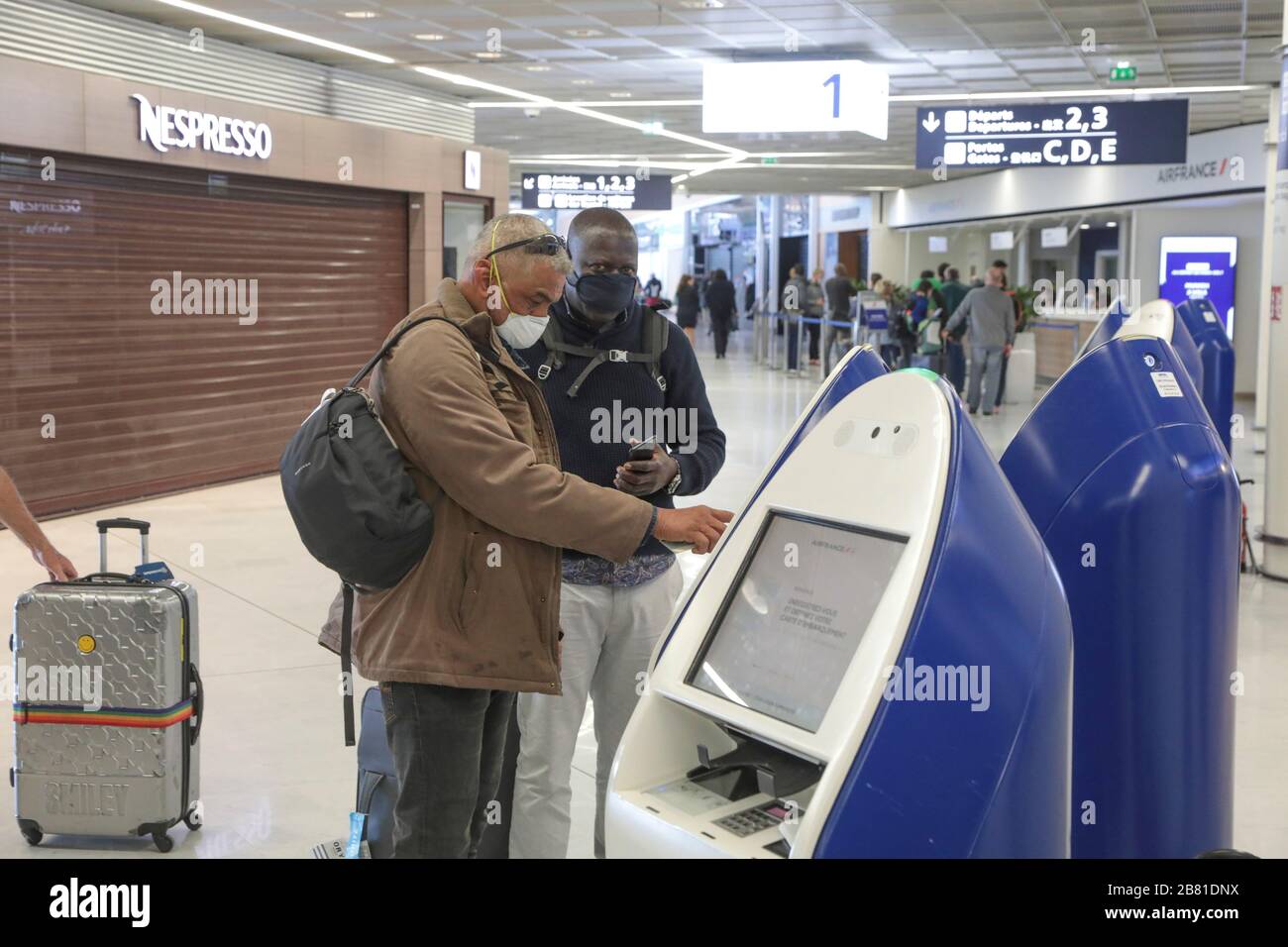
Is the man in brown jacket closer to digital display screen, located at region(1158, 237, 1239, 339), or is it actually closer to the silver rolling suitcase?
the silver rolling suitcase

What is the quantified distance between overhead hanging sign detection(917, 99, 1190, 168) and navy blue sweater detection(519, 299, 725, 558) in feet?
32.1

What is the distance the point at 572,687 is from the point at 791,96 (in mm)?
8629

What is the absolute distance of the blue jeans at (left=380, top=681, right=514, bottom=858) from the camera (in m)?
2.44

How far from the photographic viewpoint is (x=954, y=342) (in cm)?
1689

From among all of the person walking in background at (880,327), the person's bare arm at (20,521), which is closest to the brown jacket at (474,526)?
the person's bare arm at (20,521)

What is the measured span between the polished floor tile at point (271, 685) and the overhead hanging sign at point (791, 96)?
282cm

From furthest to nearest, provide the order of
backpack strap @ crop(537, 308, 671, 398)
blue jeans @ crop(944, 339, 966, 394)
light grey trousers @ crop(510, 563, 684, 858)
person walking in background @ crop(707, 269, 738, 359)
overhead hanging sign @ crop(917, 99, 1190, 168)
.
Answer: person walking in background @ crop(707, 269, 738, 359) < blue jeans @ crop(944, 339, 966, 394) < overhead hanging sign @ crop(917, 99, 1190, 168) < backpack strap @ crop(537, 308, 671, 398) < light grey trousers @ crop(510, 563, 684, 858)

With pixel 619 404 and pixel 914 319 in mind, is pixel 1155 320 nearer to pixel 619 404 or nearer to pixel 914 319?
pixel 619 404

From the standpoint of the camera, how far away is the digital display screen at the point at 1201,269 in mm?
Answer: 18344

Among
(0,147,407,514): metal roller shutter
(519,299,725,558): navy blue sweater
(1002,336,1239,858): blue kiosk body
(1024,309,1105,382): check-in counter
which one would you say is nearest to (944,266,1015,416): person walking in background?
(1024,309,1105,382): check-in counter

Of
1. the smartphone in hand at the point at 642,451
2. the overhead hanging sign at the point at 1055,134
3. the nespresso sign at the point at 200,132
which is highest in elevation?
the overhead hanging sign at the point at 1055,134

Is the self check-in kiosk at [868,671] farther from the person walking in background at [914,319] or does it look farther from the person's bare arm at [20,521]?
the person walking in background at [914,319]

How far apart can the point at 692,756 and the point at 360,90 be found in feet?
38.1

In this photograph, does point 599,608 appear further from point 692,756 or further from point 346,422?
point 692,756
